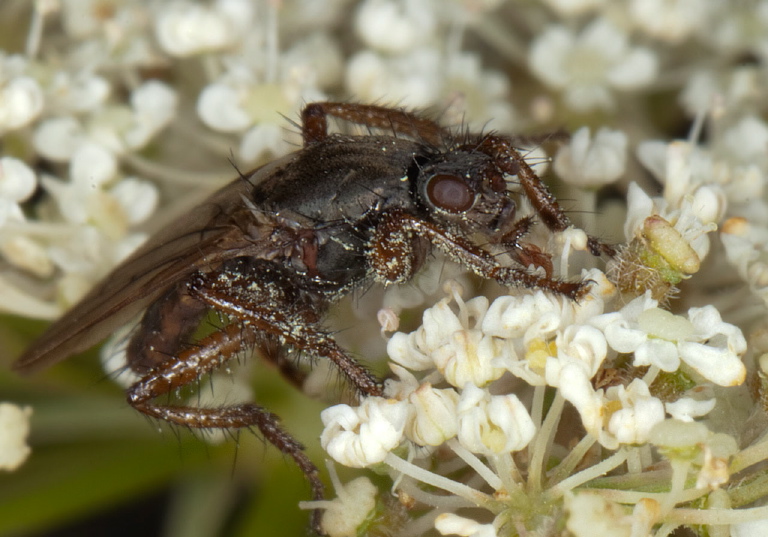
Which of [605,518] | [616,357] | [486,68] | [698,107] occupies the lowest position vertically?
[605,518]

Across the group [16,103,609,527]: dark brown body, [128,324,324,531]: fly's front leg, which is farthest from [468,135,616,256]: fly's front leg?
[128,324,324,531]: fly's front leg

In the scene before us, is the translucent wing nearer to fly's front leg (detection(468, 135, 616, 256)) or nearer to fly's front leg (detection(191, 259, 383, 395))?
fly's front leg (detection(191, 259, 383, 395))

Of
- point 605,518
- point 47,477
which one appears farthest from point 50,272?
point 605,518

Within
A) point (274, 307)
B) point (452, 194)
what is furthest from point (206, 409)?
point (452, 194)

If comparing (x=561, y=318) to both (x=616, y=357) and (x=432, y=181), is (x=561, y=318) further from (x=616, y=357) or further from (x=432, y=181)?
(x=432, y=181)

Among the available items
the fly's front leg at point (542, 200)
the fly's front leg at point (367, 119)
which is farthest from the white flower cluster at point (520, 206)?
the fly's front leg at point (367, 119)

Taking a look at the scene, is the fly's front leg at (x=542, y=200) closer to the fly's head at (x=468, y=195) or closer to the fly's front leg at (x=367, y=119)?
the fly's head at (x=468, y=195)
